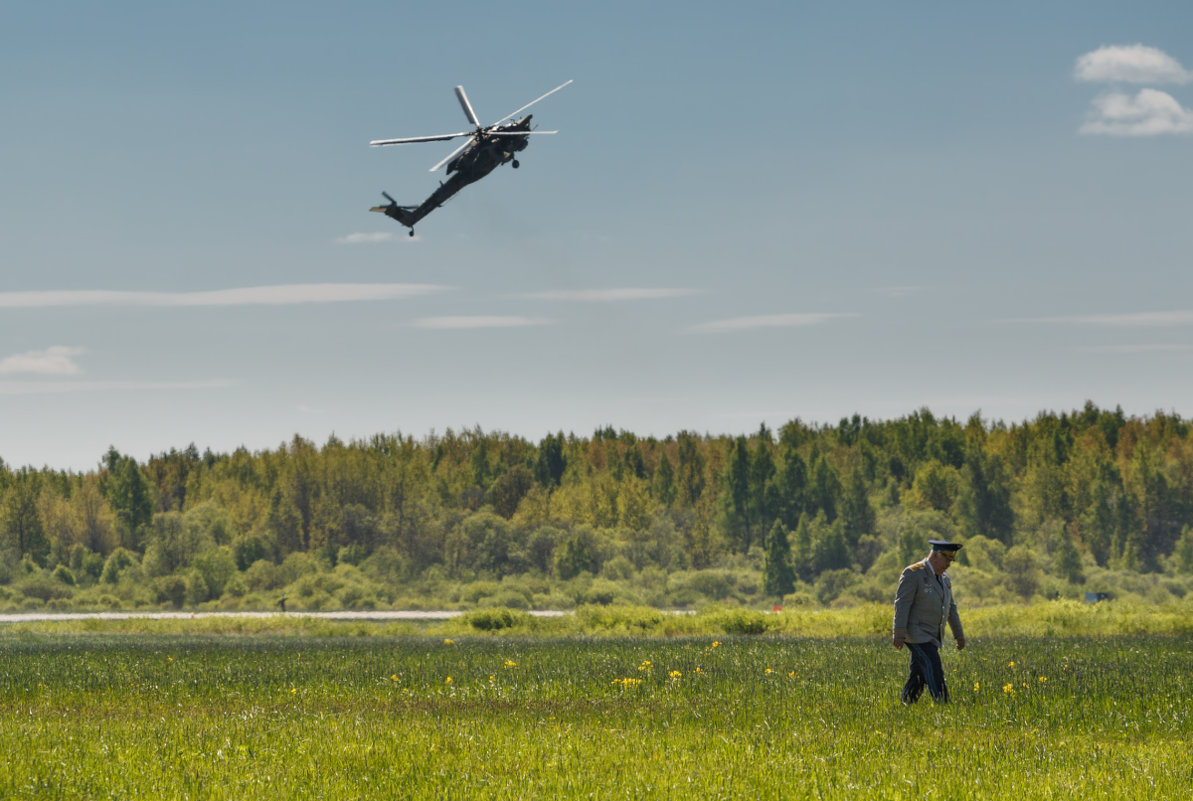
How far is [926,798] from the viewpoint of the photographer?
1099 cm

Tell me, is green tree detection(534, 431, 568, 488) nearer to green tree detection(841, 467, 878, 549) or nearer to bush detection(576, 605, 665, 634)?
green tree detection(841, 467, 878, 549)

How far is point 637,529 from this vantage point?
367ft

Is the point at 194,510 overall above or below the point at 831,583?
above

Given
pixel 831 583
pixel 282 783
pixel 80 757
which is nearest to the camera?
pixel 282 783

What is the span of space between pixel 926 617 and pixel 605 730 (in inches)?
186

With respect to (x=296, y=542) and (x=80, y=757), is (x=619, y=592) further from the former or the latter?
(x=80, y=757)

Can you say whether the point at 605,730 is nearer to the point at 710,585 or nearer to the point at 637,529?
the point at 710,585

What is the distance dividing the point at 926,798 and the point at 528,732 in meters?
5.35

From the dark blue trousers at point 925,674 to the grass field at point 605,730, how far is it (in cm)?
29

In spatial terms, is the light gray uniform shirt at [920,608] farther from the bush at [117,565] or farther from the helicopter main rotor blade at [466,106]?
the bush at [117,565]

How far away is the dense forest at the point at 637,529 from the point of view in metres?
95.8

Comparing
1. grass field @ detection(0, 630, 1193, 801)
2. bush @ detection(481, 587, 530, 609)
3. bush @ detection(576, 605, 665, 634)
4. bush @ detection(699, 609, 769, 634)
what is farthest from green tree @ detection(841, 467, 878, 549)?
grass field @ detection(0, 630, 1193, 801)

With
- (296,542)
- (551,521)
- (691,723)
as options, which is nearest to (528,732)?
(691,723)

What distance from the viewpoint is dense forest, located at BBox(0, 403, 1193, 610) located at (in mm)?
95812
